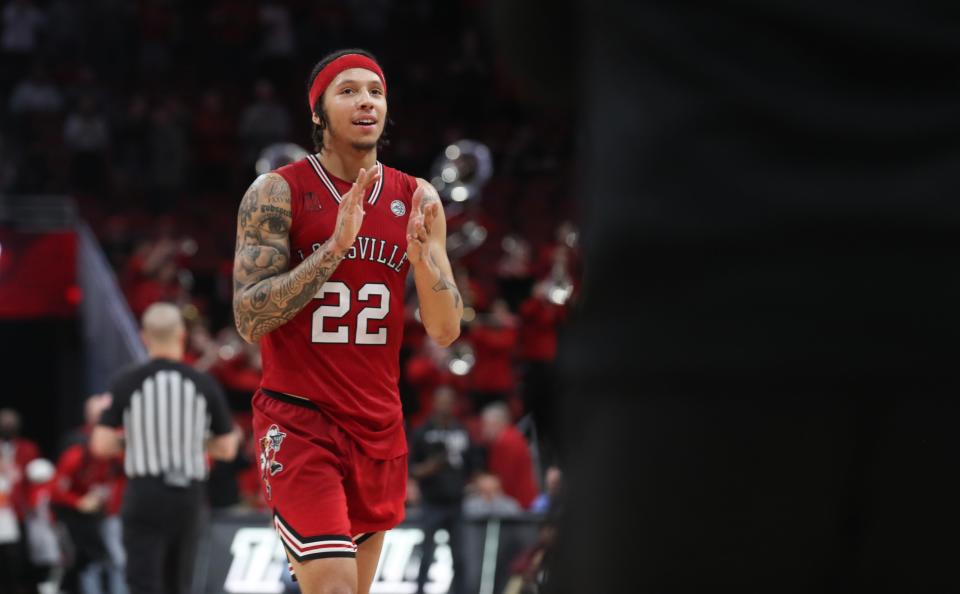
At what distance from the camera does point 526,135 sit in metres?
20.9

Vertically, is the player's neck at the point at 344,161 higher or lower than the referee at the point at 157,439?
higher

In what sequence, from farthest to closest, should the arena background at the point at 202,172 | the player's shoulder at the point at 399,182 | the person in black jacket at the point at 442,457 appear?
the arena background at the point at 202,172, the person in black jacket at the point at 442,457, the player's shoulder at the point at 399,182

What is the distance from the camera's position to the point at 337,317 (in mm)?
4863

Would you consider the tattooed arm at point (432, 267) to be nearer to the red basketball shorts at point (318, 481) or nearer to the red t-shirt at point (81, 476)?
the red basketball shorts at point (318, 481)

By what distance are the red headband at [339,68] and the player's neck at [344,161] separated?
19cm

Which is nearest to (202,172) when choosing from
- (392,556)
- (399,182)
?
(392,556)

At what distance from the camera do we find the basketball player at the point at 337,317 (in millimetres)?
4629

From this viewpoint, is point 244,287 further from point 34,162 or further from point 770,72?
point 34,162

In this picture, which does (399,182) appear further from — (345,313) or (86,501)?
(86,501)

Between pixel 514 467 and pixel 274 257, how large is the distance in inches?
335

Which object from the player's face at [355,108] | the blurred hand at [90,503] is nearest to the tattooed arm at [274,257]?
the player's face at [355,108]

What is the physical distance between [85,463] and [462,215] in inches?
283

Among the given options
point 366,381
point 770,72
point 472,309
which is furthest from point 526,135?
point 770,72

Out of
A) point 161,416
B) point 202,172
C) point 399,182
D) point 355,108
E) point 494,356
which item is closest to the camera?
point 355,108
